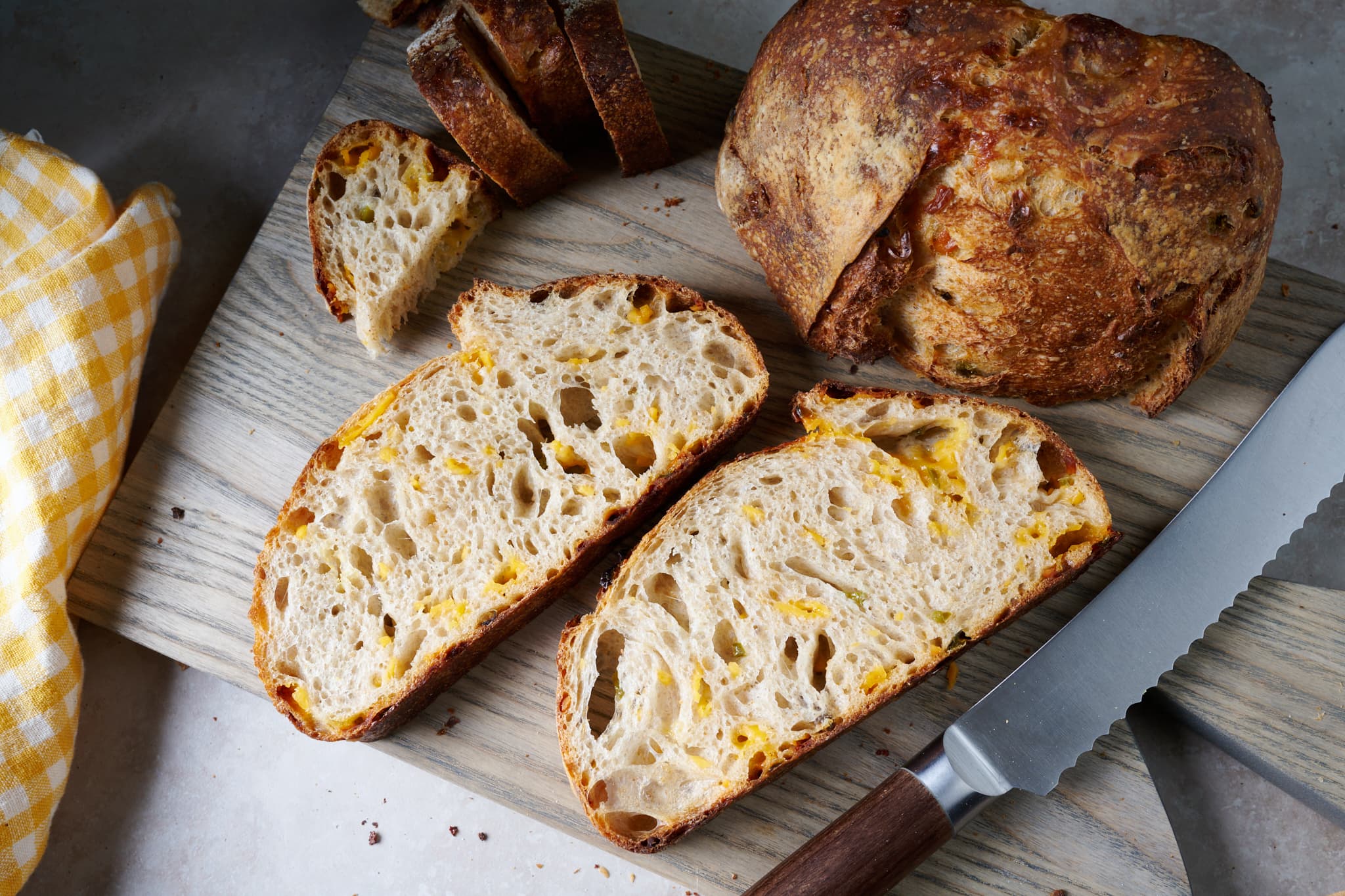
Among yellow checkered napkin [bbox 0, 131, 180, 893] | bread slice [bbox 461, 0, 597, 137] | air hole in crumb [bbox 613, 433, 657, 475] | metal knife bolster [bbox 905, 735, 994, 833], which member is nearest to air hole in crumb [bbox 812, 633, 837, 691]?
metal knife bolster [bbox 905, 735, 994, 833]

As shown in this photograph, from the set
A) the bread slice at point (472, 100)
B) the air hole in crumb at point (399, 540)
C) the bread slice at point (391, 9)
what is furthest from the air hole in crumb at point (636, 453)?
the bread slice at point (391, 9)

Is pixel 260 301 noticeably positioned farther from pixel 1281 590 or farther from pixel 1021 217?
pixel 1281 590

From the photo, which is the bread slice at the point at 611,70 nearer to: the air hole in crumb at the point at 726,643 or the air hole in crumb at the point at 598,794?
the air hole in crumb at the point at 726,643

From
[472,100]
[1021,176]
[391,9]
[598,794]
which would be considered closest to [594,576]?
[598,794]

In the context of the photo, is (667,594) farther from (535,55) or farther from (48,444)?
(48,444)

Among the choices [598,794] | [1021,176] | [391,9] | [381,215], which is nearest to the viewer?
[1021,176]

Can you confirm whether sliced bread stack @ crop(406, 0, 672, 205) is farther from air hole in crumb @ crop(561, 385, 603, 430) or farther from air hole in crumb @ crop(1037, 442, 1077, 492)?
air hole in crumb @ crop(1037, 442, 1077, 492)
